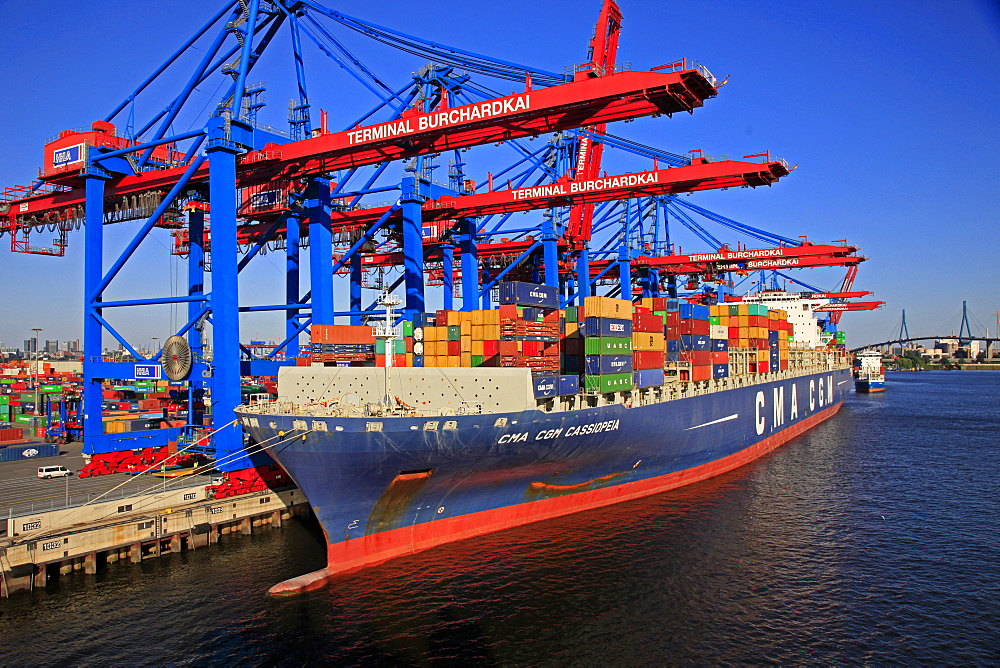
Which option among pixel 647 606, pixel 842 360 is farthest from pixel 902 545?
pixel 842 360

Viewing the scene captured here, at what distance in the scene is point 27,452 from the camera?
114 feet

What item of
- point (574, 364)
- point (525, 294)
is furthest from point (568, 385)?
point (525, 294)

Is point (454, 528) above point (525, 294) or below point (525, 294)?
below

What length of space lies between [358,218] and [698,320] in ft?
73.1

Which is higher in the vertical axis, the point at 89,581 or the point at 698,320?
the point at 698,320

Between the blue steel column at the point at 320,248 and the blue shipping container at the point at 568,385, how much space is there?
13469 millimetres

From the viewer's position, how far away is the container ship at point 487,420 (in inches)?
776

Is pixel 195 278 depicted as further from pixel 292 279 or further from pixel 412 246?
pixel 412 246

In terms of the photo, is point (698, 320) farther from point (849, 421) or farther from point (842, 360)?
point (842, 360)

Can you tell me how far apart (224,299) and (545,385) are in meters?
13.9

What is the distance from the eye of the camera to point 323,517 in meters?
19.8

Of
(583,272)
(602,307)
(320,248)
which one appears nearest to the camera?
(602,307)

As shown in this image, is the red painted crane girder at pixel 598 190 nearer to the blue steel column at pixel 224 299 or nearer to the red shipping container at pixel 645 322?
the red shipping container at pixel 645 322

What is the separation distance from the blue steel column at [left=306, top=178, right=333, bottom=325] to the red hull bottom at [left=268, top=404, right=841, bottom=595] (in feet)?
46.9
